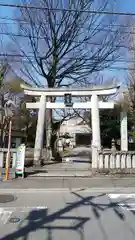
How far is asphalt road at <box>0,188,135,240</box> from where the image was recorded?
208 inches

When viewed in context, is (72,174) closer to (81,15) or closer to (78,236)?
(78,236)

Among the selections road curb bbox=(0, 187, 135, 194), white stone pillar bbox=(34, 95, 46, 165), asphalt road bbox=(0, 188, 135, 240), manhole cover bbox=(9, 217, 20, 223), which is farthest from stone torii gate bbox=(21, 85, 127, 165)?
manhole cover bbox=(9, 217, 20, 223)

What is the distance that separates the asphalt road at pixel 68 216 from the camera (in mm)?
5277

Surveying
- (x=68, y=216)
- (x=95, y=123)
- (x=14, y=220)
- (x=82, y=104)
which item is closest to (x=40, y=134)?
(x=82, y=104)

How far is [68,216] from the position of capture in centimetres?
652

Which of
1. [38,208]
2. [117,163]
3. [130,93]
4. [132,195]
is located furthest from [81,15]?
[38,208]

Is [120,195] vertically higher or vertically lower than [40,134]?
lower

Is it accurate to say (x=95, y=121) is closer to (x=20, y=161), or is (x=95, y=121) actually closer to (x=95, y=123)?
(x=95, y=123)

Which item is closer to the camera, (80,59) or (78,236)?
(78,236)

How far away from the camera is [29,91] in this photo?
52.9 feet

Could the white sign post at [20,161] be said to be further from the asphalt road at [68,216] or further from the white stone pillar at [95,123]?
the white stone pillar at [95,123]

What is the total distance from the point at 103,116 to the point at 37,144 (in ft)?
42.9

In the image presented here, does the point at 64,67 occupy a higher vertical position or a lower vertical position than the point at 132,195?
higher

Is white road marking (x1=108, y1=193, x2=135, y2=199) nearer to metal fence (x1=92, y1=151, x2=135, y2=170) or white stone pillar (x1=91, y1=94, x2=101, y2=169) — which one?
metal fence (x1=92, y1=151, x2=135, y2=170)
